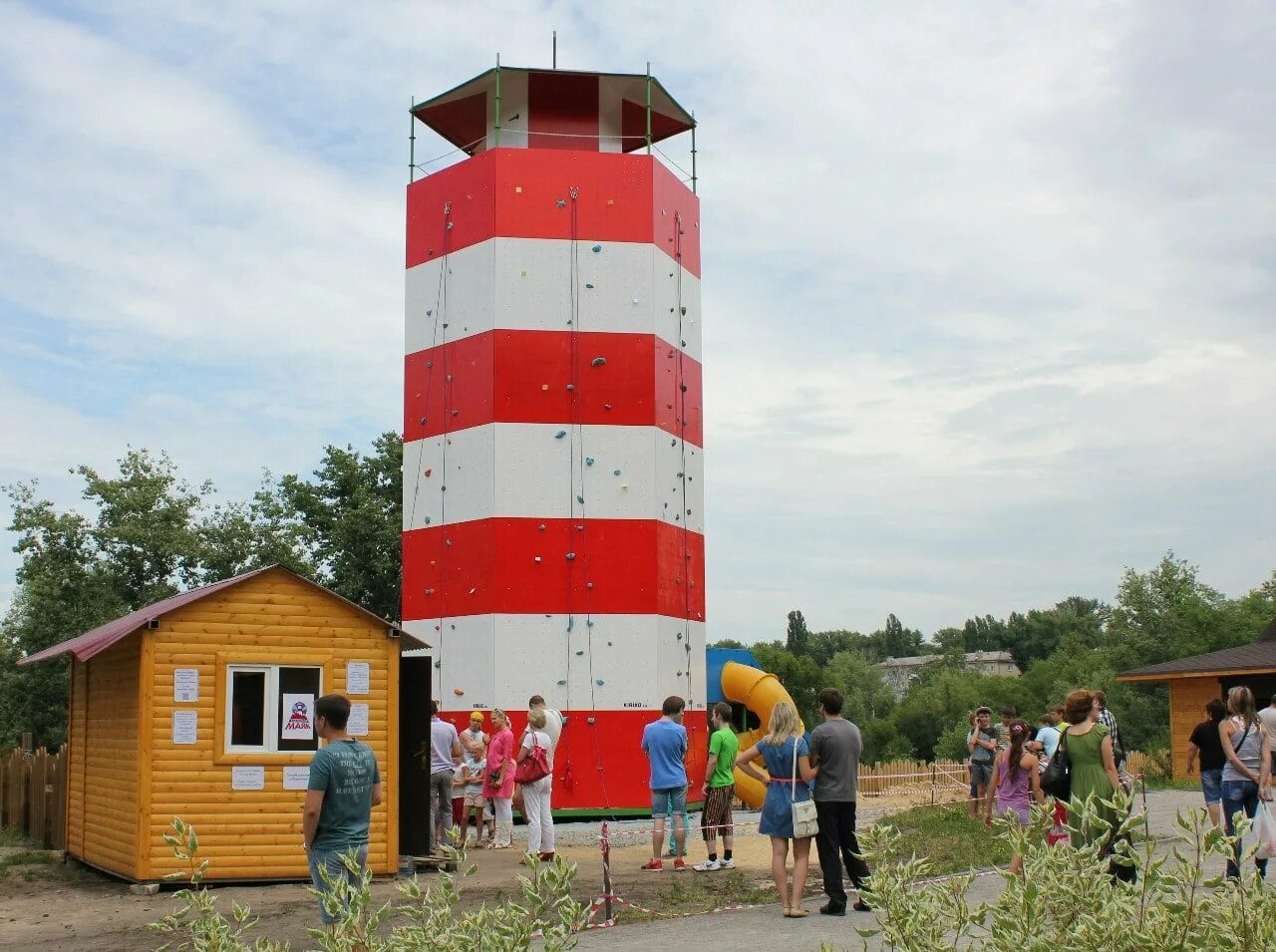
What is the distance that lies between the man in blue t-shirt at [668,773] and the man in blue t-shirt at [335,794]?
684 cm

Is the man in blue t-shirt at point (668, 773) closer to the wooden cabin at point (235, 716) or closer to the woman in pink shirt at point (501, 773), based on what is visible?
the woman in pink shirt at point (501, 773)

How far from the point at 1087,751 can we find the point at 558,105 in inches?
704

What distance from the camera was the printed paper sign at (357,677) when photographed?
14.5 metres

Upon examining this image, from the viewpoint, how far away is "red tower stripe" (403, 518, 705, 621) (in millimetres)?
21875

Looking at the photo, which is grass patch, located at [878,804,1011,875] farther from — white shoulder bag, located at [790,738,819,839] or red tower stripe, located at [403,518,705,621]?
red tower stripe, located at [403,518,705,621]

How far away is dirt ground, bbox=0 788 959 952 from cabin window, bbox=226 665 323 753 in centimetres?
143

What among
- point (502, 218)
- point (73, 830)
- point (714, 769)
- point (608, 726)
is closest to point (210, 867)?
point (73, 830)

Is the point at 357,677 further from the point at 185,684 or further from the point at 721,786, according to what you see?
the point at 721,786

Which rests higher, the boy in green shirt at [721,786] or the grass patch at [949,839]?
the boy in green shirt at [721,786]

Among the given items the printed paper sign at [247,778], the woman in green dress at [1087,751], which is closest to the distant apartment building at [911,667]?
the printed paper sign at [247,778]

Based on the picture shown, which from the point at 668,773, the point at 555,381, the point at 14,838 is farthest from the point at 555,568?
the point at 14,838

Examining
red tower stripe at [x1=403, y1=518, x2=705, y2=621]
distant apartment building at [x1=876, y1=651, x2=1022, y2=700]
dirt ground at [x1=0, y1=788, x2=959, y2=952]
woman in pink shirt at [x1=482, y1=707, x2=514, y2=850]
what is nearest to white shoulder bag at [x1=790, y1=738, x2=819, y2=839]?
dirt ground at [x1=0, y1=788, x2=959, y2=952]

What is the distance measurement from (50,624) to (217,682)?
24.8 metres

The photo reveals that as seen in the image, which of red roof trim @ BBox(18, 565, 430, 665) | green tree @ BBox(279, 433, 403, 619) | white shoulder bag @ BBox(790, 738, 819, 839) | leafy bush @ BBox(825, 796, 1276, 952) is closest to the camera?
leafy bush @ BBox(825, 796, 1276, 952)
